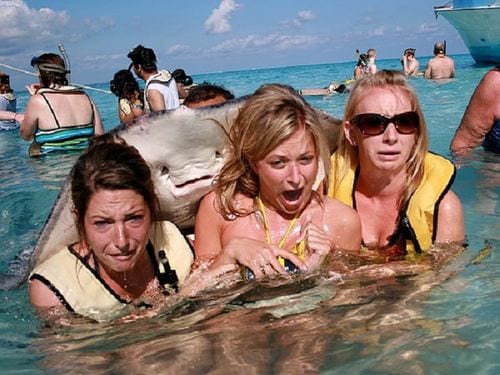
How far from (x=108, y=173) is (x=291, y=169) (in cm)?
86

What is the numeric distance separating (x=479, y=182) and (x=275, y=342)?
3.24 metres

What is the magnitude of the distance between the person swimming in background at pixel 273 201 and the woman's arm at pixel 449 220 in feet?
1.48

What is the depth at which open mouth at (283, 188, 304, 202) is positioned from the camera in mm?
2943

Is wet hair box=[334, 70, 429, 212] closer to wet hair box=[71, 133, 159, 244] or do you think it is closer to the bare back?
wet hair box=[71, 133, 159, 244]

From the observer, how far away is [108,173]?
2676mm

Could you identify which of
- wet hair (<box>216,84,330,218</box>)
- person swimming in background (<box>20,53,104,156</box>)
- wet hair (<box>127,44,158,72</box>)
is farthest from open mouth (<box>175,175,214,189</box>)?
wet hair (<box>127,44,158,72</box>)

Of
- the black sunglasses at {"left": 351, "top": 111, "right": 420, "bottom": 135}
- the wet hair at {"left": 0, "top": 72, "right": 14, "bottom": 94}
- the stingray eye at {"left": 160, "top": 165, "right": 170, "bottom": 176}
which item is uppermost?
the wet hair at {"left": 0, "top": 72, "right": 14, "bottom": 94}

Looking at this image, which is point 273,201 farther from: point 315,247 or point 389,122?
point 389,122

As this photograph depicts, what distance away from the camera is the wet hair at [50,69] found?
249 inches

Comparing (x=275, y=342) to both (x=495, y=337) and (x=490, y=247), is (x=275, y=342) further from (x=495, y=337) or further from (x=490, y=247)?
(x=490, y=247)

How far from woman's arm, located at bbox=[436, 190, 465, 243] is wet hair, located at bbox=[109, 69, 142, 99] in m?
6.00

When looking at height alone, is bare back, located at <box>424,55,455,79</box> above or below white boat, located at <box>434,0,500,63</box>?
below

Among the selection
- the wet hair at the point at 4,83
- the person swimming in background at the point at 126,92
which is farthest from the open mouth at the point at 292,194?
the wet hair at the point at 4,83

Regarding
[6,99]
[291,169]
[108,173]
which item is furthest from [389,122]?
[6,99]
